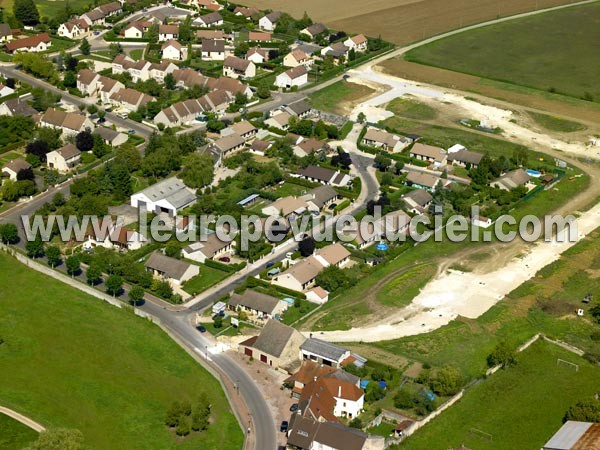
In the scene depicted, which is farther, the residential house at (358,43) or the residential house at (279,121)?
the residential house at (358,43)

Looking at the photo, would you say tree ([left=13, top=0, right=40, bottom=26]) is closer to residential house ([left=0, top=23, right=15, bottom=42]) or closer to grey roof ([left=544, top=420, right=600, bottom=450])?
residential house ([left=0, top=23, right=15, bottom=42])

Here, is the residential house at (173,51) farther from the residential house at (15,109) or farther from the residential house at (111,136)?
the residential house at (111,136)

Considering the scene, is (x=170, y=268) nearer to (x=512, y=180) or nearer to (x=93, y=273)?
(x=93, y=273)

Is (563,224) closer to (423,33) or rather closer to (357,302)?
(357,302)

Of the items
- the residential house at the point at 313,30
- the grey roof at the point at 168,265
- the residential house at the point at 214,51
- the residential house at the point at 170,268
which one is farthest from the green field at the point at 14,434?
the residential house at the point at 313,30

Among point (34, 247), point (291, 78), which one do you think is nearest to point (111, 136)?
point (34, 247)

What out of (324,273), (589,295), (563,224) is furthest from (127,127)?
(589,295)
